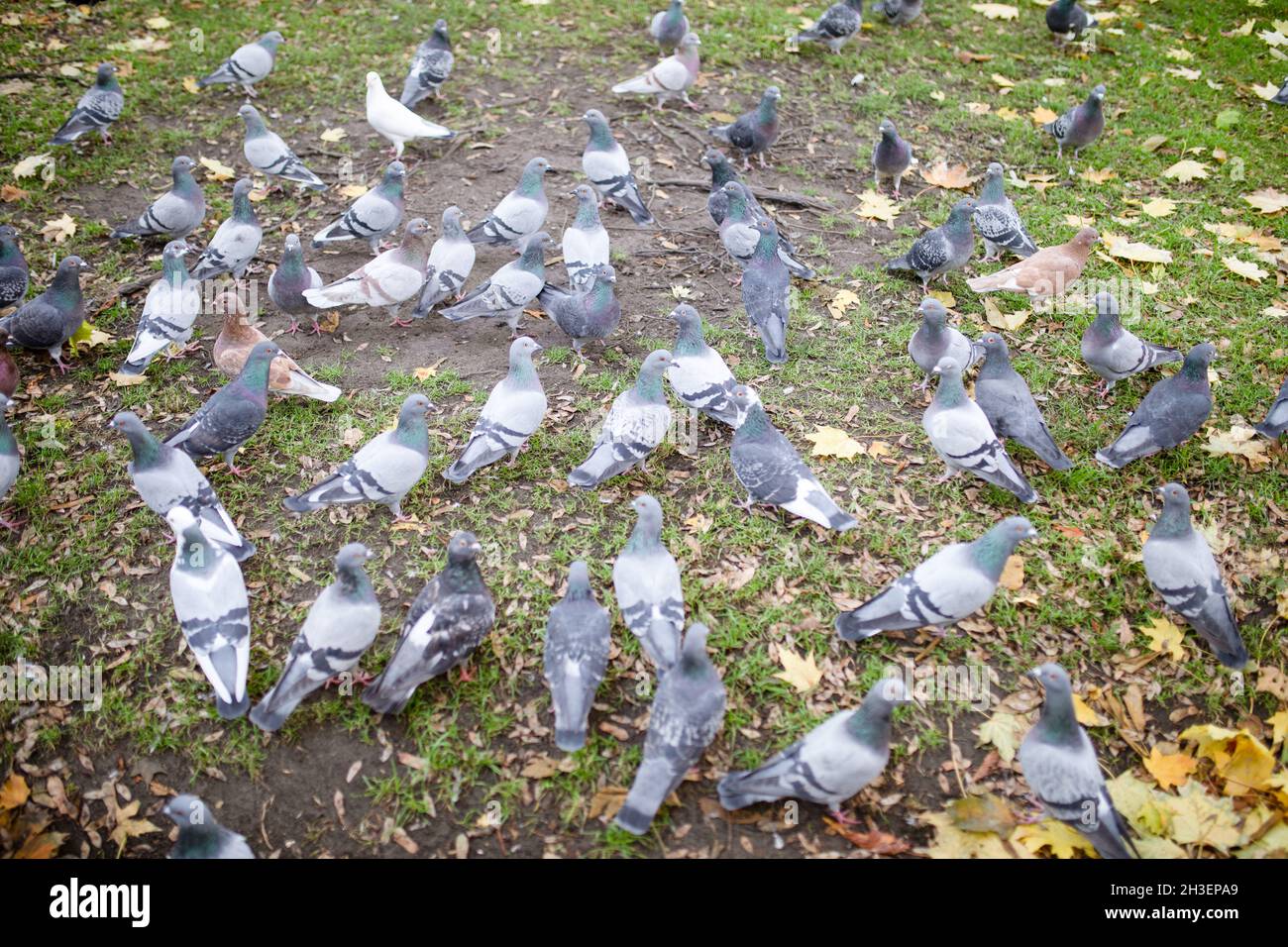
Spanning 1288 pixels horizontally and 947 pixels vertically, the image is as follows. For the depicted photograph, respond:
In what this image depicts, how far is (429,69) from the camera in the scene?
30.4 feet

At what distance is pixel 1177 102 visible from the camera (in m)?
9.48

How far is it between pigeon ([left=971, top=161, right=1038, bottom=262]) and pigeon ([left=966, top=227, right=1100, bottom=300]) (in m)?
0.36

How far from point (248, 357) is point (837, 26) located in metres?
8.13

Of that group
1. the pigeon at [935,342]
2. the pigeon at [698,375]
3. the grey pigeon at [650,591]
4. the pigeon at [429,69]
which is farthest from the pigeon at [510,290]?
the pigeon at [429,69]

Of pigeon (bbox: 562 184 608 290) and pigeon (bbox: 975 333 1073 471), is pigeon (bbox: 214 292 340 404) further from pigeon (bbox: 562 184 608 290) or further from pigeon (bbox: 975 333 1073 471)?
pigeon (bbox: 975 333 1073 471)

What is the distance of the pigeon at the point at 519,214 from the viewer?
7234 millimetres

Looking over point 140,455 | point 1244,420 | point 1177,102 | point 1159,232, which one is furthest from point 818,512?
point 1177,102

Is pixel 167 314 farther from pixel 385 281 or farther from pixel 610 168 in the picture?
pixel 610 168

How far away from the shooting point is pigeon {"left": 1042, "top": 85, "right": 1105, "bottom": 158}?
8.22 m

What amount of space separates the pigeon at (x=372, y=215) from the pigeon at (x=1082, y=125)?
6.54 meters

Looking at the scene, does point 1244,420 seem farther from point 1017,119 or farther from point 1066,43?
point 1066,43

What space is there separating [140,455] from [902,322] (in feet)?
18.3

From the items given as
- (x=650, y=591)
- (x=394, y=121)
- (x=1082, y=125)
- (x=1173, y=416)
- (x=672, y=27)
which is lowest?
(x=650, y=591)

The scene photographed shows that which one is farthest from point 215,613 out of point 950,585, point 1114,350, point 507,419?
point 1114,350
